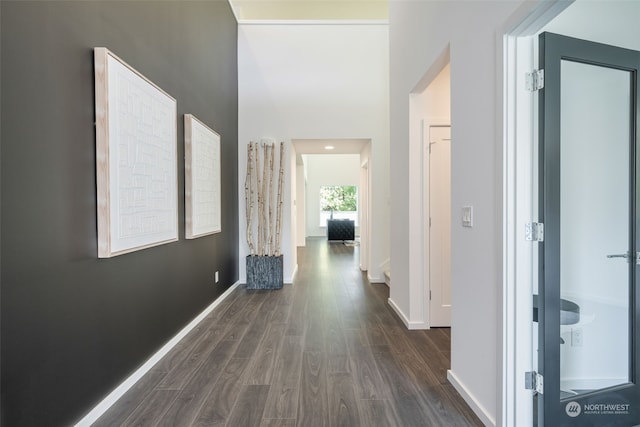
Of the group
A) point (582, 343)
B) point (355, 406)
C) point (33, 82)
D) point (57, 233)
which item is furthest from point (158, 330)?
point (582, 343)

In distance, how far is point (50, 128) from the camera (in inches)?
53.4

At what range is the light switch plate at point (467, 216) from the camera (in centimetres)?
170

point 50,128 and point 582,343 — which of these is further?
→ point 582,343

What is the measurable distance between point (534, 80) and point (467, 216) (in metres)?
0.72

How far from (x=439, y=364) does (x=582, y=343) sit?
2.87 ft

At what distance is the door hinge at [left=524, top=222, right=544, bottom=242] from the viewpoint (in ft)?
4.40

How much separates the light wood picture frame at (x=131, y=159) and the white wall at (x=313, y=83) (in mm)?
2308

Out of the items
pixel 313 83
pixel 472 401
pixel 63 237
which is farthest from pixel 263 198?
pixel 472 401

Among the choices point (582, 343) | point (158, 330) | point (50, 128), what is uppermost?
point (50, 128)

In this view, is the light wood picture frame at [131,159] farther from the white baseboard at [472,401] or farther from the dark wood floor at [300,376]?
the white baseboard at [472,401]

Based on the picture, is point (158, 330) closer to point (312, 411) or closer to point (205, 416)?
point (205, 416)

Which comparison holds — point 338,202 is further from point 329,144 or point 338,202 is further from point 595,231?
point 595,231

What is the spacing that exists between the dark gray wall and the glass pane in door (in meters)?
2.34

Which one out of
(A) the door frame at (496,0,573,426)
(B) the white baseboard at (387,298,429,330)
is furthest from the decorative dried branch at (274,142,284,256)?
(A) the door frame at (496,0,573,426)
